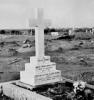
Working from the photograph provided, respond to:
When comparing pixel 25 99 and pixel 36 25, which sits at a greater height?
pixel 36 25

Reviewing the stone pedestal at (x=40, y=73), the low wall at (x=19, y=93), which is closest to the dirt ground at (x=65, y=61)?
the stone pedestal at (x=40, y=73)

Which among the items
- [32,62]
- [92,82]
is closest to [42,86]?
[32,62]

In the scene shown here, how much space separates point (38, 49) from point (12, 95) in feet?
5.45

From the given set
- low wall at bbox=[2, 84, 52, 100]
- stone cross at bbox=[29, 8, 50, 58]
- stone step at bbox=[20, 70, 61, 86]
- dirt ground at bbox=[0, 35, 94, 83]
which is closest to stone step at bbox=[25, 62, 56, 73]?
stone step at bbox=[20, 70, 61, 86]

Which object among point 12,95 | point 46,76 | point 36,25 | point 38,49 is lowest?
point 12,95

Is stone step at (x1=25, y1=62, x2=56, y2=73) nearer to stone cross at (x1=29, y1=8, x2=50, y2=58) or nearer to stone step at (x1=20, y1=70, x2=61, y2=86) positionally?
stone step at (x1=20, y1=70, x2=61, y2=86)

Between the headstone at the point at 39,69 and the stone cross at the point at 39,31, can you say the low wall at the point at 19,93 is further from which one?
the stone cross at the point at 39,31

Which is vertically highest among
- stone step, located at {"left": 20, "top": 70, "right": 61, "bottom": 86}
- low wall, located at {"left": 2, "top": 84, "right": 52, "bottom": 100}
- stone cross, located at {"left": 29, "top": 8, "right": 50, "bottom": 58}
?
stone cross, located at {"left": 29, "top": 8, "right": 50, "bottom": 58}

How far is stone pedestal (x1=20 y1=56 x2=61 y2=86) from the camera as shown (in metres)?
7.15

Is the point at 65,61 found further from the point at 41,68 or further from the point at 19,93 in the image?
the point at 19,93

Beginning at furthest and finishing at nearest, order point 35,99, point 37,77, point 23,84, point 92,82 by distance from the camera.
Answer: point 92,82
point 23,84
point 37,77
point 35,99

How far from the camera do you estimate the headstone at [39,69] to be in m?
7.17

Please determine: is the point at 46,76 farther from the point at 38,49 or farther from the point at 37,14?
the point at 37,14

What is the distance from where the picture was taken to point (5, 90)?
749 centimetres
